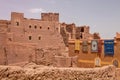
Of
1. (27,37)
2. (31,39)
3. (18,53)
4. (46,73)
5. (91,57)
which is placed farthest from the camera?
(31,39)

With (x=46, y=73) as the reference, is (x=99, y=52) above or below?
below

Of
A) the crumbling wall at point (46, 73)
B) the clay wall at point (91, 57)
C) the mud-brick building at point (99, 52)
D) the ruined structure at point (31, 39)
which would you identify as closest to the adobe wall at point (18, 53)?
the ruined structure at point (31, 39)

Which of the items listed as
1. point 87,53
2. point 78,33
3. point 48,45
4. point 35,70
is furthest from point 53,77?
point 78,33

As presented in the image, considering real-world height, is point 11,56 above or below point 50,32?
below

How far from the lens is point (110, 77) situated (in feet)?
19.2

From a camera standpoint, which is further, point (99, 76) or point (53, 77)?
point (99, 76)

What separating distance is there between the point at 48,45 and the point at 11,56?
6579 mm

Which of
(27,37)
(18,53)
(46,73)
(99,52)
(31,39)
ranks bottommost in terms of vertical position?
(18,53)

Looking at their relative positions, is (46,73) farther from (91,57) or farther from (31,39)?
(31,39)

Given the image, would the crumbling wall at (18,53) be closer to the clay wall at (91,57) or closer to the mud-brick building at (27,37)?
the mud-brick building at (27,37)

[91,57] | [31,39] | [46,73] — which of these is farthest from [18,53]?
[46,73]

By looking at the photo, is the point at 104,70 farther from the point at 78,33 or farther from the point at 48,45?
the point at 78,33

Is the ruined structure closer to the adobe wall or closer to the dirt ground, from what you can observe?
the adobe wall

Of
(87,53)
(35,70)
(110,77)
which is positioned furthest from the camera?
(87,53)
